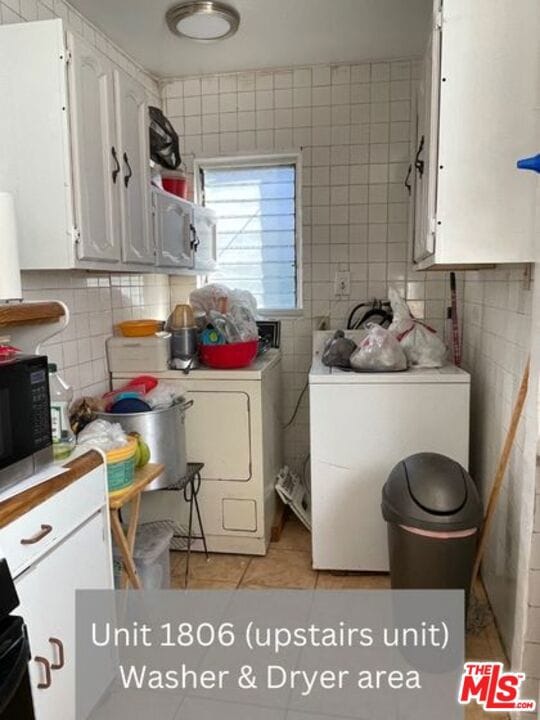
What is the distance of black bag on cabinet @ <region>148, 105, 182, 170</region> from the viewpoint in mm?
2527

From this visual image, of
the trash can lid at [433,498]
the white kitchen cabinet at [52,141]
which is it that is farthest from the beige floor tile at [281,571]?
the white kitchen cabinet at [52,141]

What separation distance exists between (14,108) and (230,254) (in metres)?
1.68

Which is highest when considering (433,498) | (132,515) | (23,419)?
(23,419)

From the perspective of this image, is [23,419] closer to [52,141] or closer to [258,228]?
[52,141]

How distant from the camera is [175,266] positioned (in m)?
2.68

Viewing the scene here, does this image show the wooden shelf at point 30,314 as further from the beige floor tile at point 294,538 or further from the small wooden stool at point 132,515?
the beige floor tile at point 294,538

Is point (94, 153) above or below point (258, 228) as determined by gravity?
above

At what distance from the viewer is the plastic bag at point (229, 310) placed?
254 centimetres

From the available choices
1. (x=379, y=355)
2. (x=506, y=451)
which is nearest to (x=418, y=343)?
(x=379, y=355)

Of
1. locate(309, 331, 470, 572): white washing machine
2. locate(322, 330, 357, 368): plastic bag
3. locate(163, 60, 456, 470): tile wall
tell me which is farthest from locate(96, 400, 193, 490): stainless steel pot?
locate(163, 60, 456, 470): tile wall

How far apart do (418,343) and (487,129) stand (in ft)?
3.36

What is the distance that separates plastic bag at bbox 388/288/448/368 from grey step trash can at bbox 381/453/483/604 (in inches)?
25.1

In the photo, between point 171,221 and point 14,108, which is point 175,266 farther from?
point 14,108

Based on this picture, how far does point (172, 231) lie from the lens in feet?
8.70
